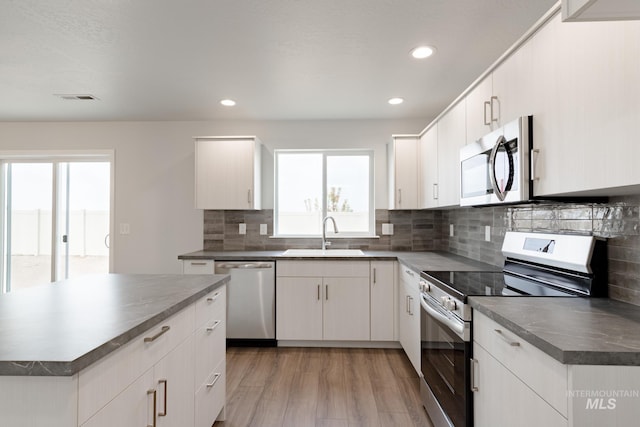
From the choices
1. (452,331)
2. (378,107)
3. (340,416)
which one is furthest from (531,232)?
(378,107)

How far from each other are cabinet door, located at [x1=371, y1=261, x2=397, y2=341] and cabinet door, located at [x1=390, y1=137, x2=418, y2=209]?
0.68 m

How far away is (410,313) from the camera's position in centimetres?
269

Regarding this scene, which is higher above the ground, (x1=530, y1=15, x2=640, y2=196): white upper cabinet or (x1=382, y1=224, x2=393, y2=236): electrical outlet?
(x1=530, y1=15, x2=640, y2=196): white upper cabinet

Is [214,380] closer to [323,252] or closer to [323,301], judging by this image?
[323,301]

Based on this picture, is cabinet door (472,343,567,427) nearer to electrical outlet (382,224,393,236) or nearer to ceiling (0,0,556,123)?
ceiling (0,0,556,123)

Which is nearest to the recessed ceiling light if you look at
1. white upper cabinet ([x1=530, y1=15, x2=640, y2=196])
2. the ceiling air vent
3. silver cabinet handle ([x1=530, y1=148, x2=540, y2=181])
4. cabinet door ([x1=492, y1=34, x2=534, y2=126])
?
cabinet door ([x1=492, y1=34, x2=534, y2=126])

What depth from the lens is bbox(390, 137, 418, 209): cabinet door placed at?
3.46 m

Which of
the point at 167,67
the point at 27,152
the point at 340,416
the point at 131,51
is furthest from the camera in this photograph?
the point at 27,152

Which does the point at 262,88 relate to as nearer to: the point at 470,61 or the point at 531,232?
the point at 470,61

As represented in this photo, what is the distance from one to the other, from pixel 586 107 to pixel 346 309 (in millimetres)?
2465

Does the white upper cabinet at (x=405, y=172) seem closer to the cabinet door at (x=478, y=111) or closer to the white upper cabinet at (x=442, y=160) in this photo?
the white upper cabinet at (x=442, y=160)

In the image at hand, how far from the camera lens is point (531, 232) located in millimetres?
1963

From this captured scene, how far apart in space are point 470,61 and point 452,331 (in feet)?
6.09

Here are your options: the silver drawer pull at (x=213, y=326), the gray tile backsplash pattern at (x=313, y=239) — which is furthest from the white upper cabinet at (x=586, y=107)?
the gray tile backsplash pattern at (x=313, y=239)
